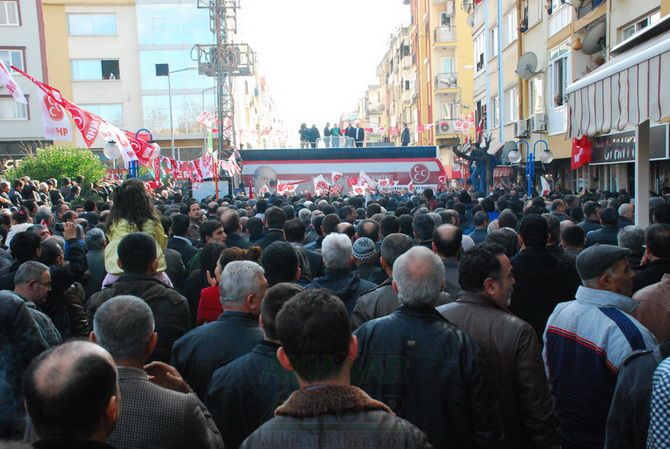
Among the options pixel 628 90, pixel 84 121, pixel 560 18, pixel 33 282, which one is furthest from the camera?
pixel 560 18

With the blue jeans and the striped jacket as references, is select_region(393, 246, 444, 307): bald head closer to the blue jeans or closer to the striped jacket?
the striped jacket

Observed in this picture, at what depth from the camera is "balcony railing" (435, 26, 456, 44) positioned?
5166 centimetres

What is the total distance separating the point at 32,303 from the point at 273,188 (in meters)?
25.6

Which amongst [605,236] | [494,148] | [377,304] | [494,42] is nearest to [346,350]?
[377,304]

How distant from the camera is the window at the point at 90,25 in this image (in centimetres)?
4928

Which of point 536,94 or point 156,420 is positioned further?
point 536,94

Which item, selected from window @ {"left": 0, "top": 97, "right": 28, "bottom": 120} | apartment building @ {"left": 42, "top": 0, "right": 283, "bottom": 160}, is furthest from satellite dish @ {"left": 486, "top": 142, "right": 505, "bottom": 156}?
window @ {"left": 0, "top": 97, "right": 28, "bottom": 120}

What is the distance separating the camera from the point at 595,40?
19.6m

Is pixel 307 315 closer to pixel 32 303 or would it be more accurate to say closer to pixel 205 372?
pixel 205 372

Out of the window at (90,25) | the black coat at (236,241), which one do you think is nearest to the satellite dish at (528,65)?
the black coat at (236,241)

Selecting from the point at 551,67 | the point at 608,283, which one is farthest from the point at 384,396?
the point at 551,67

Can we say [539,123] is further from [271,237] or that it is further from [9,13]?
[9,13]

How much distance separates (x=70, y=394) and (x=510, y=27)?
28.3 meters

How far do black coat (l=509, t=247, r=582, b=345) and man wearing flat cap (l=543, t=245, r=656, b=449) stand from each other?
3.92 ft
